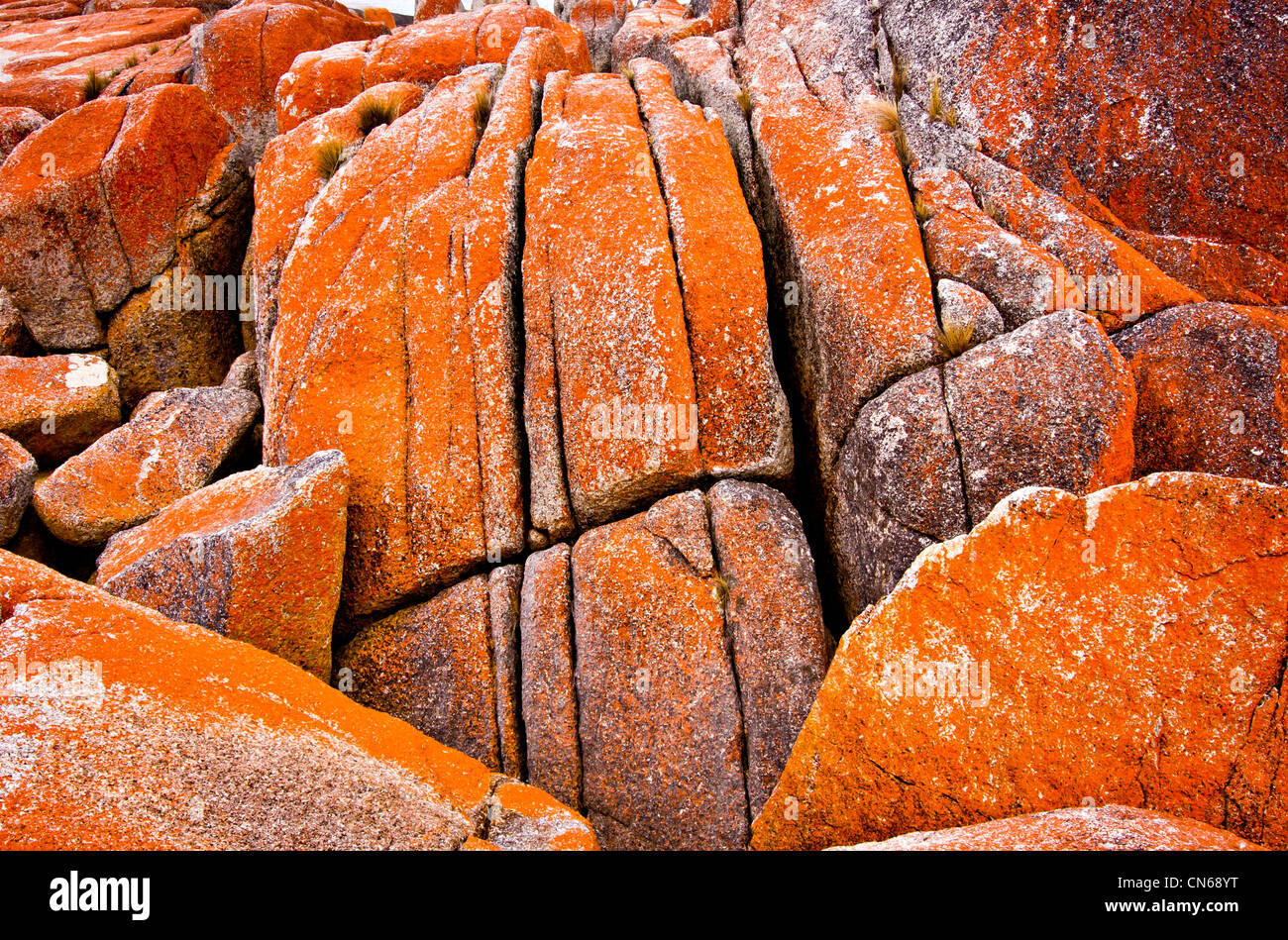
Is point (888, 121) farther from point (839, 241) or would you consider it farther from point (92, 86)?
point (92, 86)

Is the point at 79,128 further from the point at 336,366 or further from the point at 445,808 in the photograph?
the point at 445,808

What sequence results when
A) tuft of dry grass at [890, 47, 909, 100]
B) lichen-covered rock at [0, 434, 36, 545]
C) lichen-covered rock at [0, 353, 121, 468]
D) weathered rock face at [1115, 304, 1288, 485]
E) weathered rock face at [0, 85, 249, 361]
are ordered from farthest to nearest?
weathered rock face at [0, 85, 249, 361] < lichen-covered rock at [0, 353, 121, 468] < tuft of dry grass at [890, 47, 909, 100] < lichen-covered rock at [0, 434, 36, 545] < weathered rock face at [1115, 304, 1288, 485]

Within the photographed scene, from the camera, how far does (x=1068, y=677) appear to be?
5.82 meters

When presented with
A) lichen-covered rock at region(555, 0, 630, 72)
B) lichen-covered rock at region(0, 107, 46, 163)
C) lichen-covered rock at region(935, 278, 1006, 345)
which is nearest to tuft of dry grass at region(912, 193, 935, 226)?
lichen-covered rock at region(935, 278, 1006, 345)

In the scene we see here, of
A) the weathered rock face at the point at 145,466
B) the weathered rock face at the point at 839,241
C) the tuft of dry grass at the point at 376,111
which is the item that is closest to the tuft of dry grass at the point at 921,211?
the weathered rock face at the point at 839,241

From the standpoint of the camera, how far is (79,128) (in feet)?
49.1

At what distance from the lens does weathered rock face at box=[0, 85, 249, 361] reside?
14328 mm

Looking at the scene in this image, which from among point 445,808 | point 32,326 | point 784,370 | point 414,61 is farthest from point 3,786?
point 414,61

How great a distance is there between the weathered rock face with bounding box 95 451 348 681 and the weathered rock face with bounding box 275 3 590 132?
883cm

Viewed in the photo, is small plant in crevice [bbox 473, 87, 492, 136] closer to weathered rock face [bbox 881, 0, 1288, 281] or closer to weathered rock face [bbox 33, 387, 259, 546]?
weathered rock face [bbox 33, 387, 259, 546]

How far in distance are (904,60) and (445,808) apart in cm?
1227

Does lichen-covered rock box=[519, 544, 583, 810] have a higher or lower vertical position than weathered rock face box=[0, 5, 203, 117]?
lower

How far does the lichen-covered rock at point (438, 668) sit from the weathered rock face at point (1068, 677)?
412 cm

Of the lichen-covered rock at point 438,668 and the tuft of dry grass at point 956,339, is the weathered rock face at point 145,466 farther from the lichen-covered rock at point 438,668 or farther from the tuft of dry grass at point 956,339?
the tuft of dry grass at point 956,339
